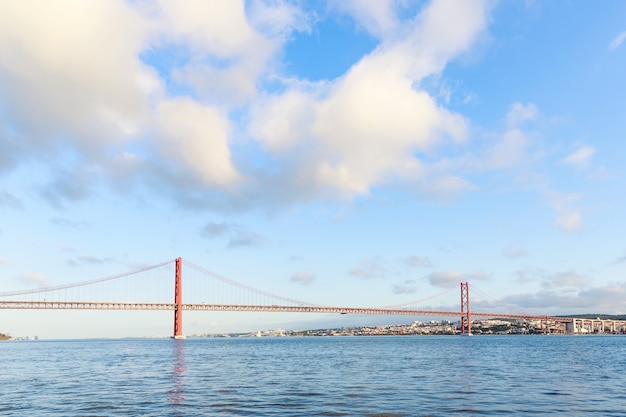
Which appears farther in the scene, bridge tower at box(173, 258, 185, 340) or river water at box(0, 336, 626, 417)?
bridge tower at box(173, 258, 185, 340)

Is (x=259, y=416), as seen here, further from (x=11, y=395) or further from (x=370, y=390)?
(x=11, y=395)

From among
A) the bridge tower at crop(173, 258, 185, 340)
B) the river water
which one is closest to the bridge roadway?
the bridge tower at crop(173, 258, 185, 340)

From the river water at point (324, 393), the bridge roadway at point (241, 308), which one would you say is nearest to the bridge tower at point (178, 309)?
the bridge roadway at point (241, 308)

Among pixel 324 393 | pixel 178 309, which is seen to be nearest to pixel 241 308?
pixel 178 309

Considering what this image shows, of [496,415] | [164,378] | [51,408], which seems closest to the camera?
[496,415]

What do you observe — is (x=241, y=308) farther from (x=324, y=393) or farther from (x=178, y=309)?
(x=324, y=393)

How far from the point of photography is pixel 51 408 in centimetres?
1930

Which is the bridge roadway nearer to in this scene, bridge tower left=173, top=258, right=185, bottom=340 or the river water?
bridge tower left=173, top=258, right=185, bottom=340

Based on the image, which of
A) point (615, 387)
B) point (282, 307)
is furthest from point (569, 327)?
point (615, 387)

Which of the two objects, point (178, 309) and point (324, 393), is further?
point (178, 309)

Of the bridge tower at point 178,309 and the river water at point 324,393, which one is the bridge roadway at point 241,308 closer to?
the bridge tower at point 178,309

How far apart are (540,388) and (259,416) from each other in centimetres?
1457

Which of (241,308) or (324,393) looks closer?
(324,393)

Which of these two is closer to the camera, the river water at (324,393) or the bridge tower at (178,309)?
the river water at (324,393)
